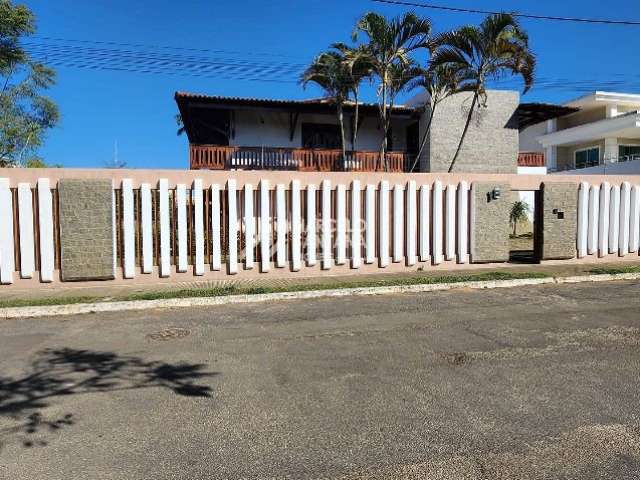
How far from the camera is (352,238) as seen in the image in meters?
10.8

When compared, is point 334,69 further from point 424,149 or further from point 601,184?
point 601,184

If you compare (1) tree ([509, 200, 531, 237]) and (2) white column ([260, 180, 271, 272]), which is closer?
(2) white column ([260, 180, 271, 272])

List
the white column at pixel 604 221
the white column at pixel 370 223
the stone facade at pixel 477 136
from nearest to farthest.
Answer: the white column at pixel 370 223 → the white column at pixel 604 221 → the stone facade at pixel 477 136

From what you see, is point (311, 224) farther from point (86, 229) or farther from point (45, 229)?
point (45, 229)

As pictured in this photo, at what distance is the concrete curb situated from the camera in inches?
285

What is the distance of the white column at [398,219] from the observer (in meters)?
10.8

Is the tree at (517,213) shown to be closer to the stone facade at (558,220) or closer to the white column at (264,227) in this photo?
the stone facade at (558,220)

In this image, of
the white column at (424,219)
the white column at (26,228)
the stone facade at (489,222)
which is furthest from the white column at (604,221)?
the white column at (26,228)

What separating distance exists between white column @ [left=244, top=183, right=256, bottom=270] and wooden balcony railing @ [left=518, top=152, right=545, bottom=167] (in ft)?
59.5

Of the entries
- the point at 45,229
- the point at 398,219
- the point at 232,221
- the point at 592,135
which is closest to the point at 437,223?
the point at 398,219

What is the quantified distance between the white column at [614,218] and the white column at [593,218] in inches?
18.3

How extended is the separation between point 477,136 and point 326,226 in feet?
41.9

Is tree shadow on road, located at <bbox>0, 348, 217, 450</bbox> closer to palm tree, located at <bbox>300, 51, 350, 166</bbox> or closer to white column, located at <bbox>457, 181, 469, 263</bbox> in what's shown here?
white column, located at <bbox>457, 181, 469, 263</bbox>

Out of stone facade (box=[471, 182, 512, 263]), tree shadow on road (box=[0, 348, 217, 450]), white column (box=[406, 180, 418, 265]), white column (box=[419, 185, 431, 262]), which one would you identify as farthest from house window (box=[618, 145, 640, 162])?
tree shadow on road (box=[0, 348, 217, 450])
